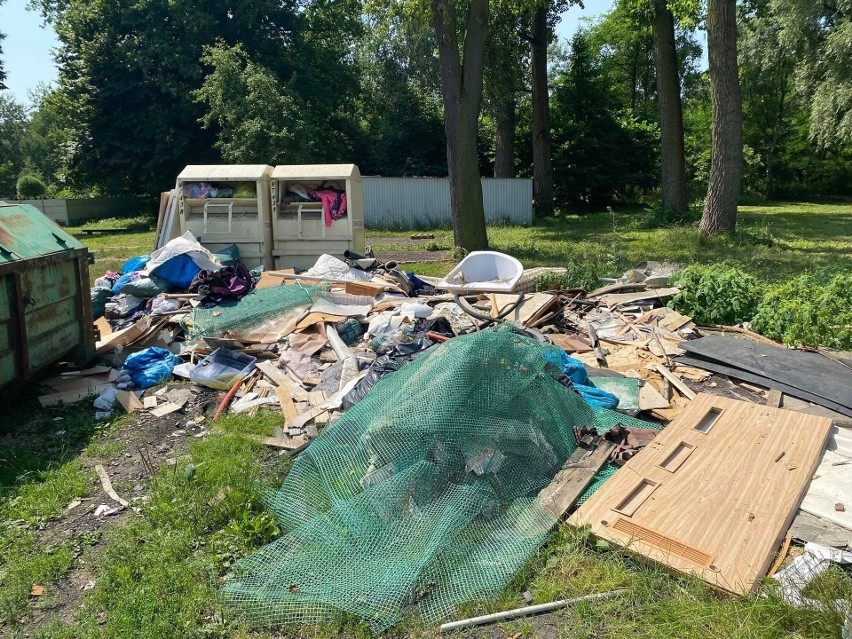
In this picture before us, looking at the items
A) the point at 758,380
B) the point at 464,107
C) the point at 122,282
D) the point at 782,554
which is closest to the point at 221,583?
the point at 782,554

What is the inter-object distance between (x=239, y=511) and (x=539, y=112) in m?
22.8

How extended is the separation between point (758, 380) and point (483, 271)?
14.2ft

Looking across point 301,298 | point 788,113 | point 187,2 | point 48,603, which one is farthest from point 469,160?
point 788,113

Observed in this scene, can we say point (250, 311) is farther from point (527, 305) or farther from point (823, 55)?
point (823, 55)

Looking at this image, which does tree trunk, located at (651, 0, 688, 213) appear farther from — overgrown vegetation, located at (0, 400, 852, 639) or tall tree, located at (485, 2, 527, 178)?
overgrown vegetation, located at (0, 400, 852, 639)

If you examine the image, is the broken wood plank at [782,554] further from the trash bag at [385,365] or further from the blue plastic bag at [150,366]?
the blue plastic bag at [150,366]

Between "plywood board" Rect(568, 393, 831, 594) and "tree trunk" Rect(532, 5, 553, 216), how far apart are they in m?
20.7

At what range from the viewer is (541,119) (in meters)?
24.5

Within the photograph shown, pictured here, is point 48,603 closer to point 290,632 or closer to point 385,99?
point 290,632

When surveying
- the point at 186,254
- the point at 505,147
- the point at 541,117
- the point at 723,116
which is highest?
the point at 541,117

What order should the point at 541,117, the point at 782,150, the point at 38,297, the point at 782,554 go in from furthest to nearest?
the point at 782,150 → the point at 541,117 → the point at 38,297 → the point at 782,554

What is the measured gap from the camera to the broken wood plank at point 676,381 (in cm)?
575

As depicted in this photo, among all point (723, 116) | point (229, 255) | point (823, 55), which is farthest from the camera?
point (823, 55)

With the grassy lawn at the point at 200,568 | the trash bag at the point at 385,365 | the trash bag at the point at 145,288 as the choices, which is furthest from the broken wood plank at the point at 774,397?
the trash bag at the point at 145,288
